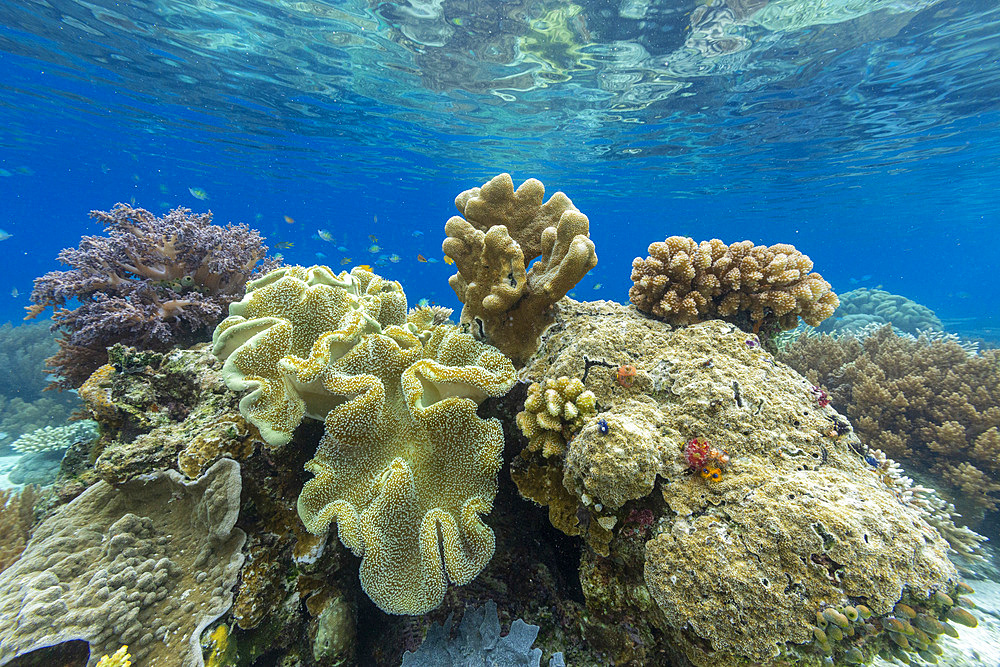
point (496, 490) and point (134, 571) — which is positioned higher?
point (496, 490)

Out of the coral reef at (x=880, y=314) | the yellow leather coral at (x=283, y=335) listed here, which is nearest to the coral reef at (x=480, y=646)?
the yellow leather coral at (x=283, y=335)

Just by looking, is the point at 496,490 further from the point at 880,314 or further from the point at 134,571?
the point at 880,314

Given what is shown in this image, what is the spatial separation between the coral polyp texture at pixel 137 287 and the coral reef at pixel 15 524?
1025 millimetres

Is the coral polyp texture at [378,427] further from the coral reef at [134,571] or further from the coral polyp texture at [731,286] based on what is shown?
the coral polyp texture at [731,286]

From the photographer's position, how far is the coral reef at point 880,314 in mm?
15576

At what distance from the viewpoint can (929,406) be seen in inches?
214

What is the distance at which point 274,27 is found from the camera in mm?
11305

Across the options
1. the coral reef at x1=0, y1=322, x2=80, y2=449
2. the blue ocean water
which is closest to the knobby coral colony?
the coral reef at x1=0, y1=322, x2=80, y2=449

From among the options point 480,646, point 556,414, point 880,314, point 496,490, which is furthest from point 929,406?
point 880,314

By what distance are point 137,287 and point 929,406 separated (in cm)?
966

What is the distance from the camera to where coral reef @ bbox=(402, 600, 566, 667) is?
89.3 inches

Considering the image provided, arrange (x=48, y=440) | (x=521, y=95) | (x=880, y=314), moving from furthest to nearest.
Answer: (x=880, y=314), (x=521, y=95), (x=48, y=440)

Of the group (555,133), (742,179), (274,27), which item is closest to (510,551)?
(274,27)

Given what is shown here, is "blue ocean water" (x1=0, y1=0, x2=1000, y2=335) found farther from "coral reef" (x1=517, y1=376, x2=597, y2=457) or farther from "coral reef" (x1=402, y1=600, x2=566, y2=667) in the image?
"coral reef" (x1=402, y1=600, x2=566, y2=667)
